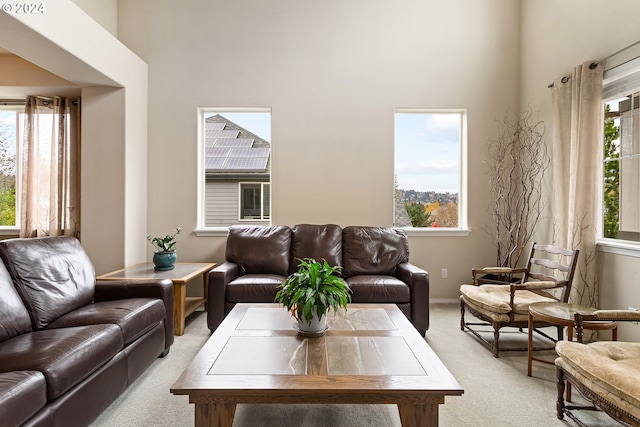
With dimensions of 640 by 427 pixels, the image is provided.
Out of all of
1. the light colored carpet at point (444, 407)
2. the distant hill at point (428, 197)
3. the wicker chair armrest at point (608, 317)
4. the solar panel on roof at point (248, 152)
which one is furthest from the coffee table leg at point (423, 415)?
the solar panel on roof at point (248, 152)

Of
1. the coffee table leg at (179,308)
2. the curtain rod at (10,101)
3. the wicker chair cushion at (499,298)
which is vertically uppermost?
the curtain rod at (10,101)

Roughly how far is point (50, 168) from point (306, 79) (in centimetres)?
323

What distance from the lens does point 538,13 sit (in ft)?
14.1

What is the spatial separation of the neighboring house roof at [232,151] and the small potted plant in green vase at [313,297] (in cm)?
279

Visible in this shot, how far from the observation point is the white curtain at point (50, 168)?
453 centimetres

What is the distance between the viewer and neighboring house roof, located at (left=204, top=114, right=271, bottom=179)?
4828 millimetres

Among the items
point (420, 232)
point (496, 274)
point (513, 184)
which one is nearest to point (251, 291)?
point (420, 232)

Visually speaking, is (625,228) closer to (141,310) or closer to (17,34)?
(141,310)

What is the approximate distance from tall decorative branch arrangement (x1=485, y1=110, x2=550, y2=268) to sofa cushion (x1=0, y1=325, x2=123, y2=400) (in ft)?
13.1

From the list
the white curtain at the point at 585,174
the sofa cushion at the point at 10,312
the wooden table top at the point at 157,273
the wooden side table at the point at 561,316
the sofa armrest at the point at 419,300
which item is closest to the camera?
the sofa cushion at the point at 10,312

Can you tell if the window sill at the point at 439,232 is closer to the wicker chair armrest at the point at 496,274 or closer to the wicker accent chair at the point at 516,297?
the wicker chair armrest at the point at 496,274

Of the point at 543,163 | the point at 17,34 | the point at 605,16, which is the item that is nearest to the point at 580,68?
the point at 605,16

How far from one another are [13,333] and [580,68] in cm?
467

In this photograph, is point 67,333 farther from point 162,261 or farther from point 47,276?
point 162,261
